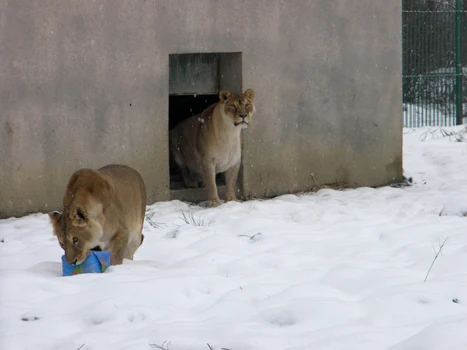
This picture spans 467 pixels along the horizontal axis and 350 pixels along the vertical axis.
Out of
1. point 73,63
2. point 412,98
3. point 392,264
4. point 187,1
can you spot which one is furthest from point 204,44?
point 412,98

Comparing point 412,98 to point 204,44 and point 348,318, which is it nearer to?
point 204,44

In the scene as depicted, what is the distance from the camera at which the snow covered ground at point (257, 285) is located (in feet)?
13.0

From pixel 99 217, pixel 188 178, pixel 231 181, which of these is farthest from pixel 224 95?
pixel 99 217

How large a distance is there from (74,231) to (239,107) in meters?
3.53

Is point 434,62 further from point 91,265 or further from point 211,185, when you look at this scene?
point 91,265

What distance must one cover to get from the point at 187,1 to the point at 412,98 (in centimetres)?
647

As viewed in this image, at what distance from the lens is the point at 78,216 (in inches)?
200

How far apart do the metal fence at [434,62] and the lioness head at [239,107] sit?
18.4 ft

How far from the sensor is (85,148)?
777 centimetres

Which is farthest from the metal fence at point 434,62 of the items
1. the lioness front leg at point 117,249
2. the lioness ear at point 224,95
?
the lioness front leg at point 117,249

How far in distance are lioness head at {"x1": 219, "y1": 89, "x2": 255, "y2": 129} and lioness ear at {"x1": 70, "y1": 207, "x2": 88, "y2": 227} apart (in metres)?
3.49

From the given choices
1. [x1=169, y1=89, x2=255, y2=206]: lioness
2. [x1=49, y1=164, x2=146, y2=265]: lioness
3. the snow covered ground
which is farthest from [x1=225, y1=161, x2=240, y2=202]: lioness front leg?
[x1=49, y1=164, x2=146, y2=265]: lioness

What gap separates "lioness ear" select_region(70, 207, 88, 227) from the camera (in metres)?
5.07

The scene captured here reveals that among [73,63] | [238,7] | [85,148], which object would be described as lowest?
[85,148]
